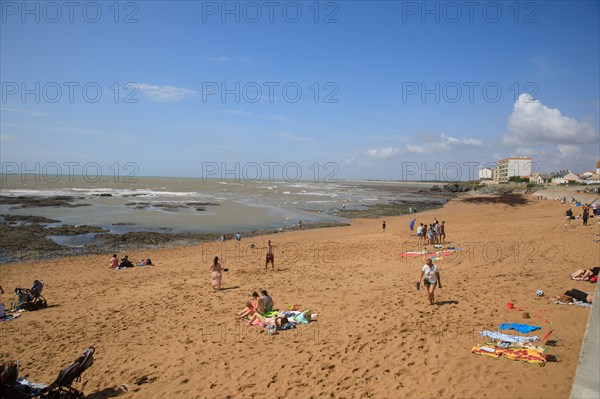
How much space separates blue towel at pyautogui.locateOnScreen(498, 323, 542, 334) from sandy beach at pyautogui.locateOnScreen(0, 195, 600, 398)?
0.23 meters

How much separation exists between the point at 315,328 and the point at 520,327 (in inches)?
179

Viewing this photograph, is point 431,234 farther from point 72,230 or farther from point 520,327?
point 72,230

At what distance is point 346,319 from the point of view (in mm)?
9125

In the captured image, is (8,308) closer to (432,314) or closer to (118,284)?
(118,284)

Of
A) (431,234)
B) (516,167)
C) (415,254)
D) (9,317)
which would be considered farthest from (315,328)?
(516,167)

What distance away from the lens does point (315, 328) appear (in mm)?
8688

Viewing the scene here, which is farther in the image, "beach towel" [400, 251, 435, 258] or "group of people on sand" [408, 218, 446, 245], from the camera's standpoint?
"group of people on sand" [408, 218, 446, 245]

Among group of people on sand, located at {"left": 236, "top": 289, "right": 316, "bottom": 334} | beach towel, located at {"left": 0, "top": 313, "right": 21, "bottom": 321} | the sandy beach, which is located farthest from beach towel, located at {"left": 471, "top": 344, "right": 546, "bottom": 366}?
beach towel, located at {"left": 0, "top": 313, "right": 21, "bottom": 321}

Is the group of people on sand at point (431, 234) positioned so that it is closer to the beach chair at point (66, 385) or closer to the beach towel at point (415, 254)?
the beach towel at point (415, 254)

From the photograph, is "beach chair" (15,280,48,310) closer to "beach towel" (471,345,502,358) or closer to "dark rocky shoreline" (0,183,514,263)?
"dark rocky shoreline" (0,183,514,263)

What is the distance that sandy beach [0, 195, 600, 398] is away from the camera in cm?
619

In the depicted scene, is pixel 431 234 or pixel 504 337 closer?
pixel 504 337

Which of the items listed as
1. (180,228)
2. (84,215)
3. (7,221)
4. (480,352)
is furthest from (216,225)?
(480,352)

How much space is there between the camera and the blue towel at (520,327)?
24.3 feet
